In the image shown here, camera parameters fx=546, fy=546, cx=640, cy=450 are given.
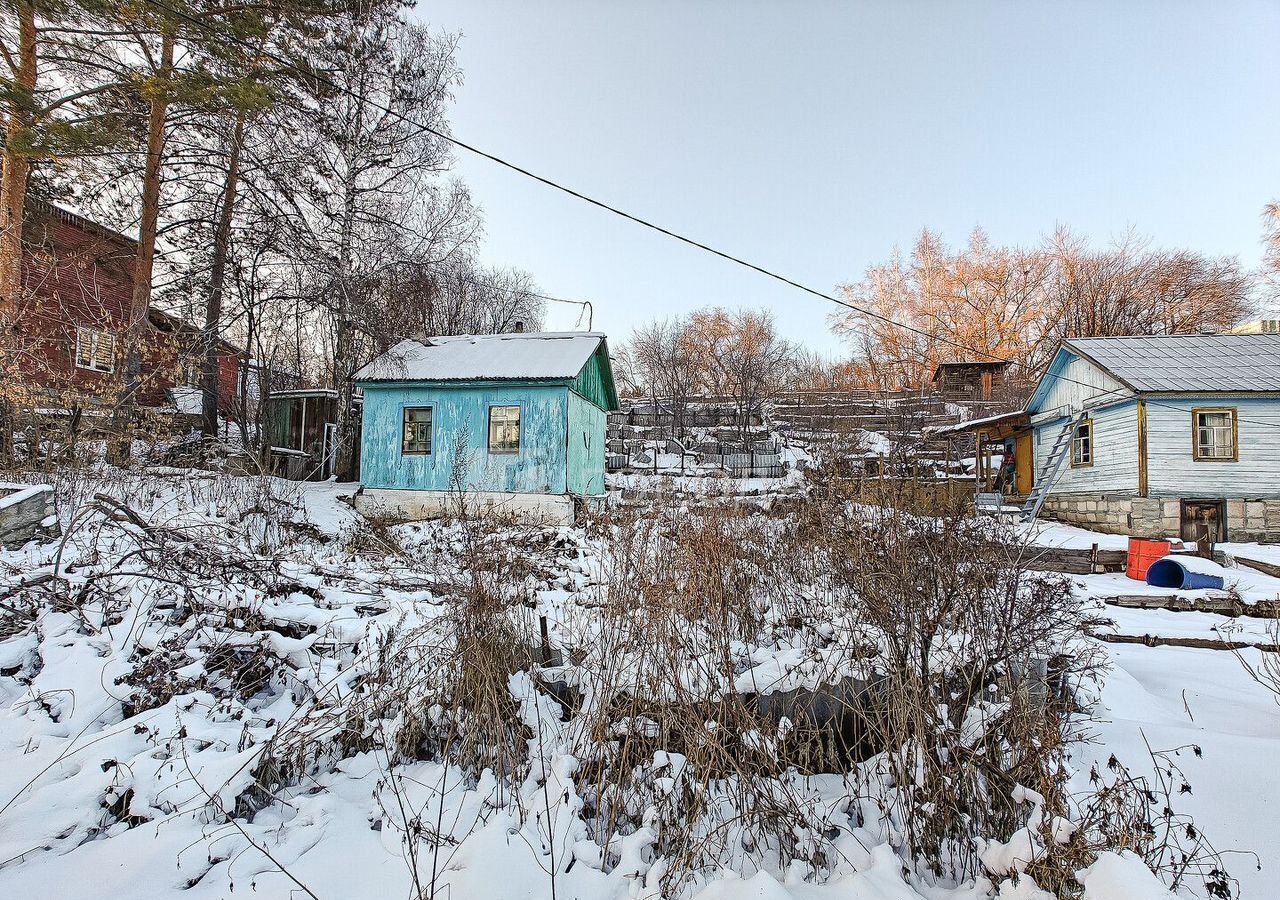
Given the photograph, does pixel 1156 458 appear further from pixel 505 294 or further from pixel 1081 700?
pixel 505 294

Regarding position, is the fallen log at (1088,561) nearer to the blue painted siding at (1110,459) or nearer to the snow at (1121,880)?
the blue painted siding at (1110,459)

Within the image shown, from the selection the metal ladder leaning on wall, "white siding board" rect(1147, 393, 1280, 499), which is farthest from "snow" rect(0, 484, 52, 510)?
"white siding board" rect(1147, 393, 1280, 499)

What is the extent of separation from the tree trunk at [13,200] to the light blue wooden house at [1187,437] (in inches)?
638

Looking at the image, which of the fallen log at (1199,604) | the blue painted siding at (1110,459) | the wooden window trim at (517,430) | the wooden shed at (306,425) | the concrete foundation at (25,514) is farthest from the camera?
the wooden shed at (306,425)

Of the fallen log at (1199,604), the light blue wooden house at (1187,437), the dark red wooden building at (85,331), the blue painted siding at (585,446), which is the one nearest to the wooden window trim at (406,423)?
the blue painted siding at (585,446)

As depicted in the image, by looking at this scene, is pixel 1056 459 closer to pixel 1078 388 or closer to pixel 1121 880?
pixel 1078 388

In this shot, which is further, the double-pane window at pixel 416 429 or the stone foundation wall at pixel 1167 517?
the double-pane window at pixel 416 429

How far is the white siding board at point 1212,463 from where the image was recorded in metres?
11.2

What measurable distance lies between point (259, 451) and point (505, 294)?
16016mm

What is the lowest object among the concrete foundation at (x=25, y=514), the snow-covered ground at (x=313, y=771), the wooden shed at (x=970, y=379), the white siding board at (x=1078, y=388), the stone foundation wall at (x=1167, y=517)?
the snow-covered ground at (x=313, y=771)

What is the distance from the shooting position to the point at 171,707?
3076 mm

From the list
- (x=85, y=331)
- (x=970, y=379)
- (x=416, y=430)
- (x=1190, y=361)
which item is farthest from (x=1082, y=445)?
(x=85, y=331)

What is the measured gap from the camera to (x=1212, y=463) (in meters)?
11.3

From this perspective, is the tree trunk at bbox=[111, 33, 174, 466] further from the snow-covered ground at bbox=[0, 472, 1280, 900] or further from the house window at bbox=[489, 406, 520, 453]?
the snow-covered ground at bbox=[0, 472, 1280, 900]
